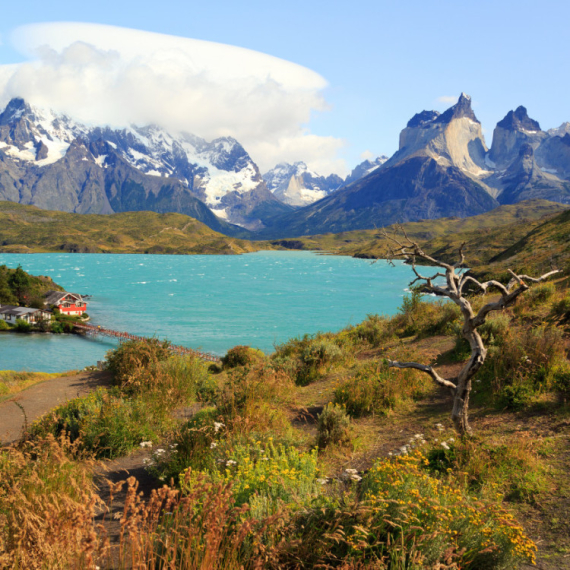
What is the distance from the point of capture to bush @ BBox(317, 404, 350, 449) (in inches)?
342

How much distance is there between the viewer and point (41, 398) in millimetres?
15297

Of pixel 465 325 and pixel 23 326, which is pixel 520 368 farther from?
pixel 23 326

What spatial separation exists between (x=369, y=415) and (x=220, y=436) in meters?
4.68

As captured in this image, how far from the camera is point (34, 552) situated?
3.47m

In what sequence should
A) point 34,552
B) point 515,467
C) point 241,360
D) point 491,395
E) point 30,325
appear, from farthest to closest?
point 30,325 → point 241,360 → point 491,395 → point 515,467 → point 34,552

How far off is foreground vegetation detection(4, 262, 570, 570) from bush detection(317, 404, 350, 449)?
0.04 metres

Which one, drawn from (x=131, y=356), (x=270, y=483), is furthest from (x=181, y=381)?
(x=270, y=483)

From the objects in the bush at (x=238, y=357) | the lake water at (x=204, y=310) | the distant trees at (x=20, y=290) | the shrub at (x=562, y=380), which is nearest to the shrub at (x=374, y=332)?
the bush at (x=238, y=357)

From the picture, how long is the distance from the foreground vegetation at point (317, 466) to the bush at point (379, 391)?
6 cm

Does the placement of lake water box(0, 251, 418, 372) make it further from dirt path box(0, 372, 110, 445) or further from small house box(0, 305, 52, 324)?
dirt path box(0, 372, 110, 445)

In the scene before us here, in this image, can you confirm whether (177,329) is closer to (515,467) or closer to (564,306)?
(564,306)

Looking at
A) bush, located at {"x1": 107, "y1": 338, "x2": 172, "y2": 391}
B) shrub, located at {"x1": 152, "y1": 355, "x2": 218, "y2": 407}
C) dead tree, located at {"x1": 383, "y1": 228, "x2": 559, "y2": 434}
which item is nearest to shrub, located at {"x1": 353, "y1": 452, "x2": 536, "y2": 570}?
dead tree, located at {"x1": 383, "y1": 228, "x2": 559, "y2": 434}

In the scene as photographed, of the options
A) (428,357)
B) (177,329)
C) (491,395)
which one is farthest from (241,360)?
(177,329)

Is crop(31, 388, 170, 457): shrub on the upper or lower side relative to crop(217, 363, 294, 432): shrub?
lower
